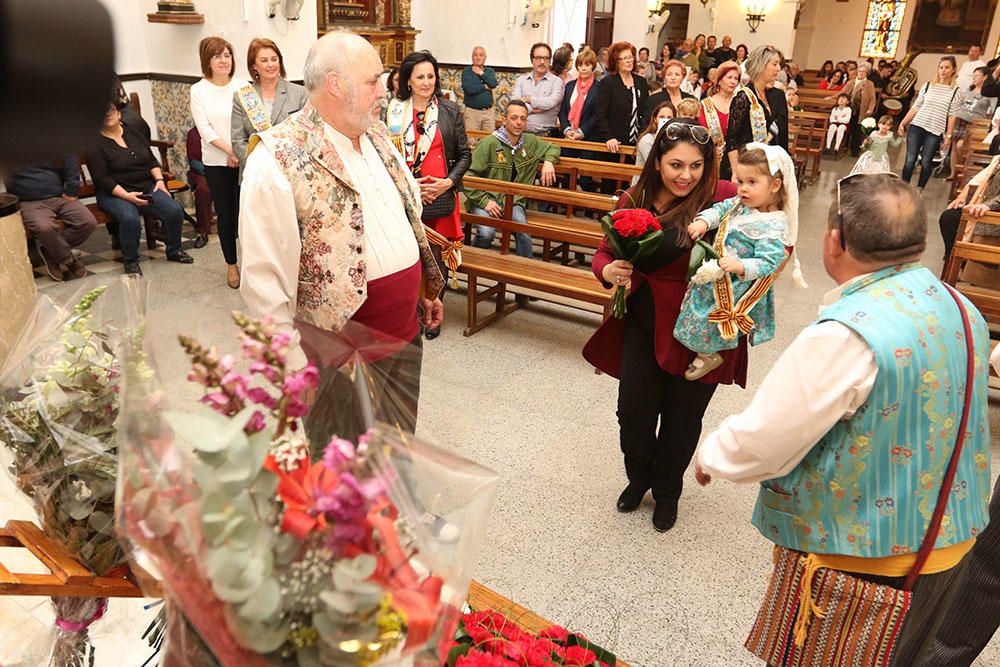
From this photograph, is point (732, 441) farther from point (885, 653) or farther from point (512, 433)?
point (512, 433)

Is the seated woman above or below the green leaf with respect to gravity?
below

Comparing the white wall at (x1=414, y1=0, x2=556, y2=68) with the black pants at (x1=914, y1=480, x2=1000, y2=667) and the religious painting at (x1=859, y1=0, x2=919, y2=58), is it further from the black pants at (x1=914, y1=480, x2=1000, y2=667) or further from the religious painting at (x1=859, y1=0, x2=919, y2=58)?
the religious painting at (x1=859, y1=0, x2=919, y2=58)

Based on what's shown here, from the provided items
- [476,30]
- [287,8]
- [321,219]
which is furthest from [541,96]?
[321,219]

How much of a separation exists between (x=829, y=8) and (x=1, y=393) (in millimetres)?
22804

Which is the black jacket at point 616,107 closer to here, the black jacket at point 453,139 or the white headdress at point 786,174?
the black jacket at point 453,139

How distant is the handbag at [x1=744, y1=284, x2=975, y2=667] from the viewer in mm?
1546

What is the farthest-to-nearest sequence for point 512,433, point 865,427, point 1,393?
point 512,433
point 865,427
point 1,393

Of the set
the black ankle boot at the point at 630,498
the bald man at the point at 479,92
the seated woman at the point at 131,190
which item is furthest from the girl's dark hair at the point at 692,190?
the bald man at the point at 479,92

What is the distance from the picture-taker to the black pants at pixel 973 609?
2.05 meters

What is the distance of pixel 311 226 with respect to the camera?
2.12m

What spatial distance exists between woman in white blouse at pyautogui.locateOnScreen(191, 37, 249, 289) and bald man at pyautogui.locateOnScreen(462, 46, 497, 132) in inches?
143

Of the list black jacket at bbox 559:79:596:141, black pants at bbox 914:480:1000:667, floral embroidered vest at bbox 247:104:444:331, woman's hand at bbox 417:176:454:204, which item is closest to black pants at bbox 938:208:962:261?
black jacket at bbox 559:79:596:141

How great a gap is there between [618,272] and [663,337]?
0.27 meters

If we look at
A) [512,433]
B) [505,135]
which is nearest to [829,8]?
[505,135]
